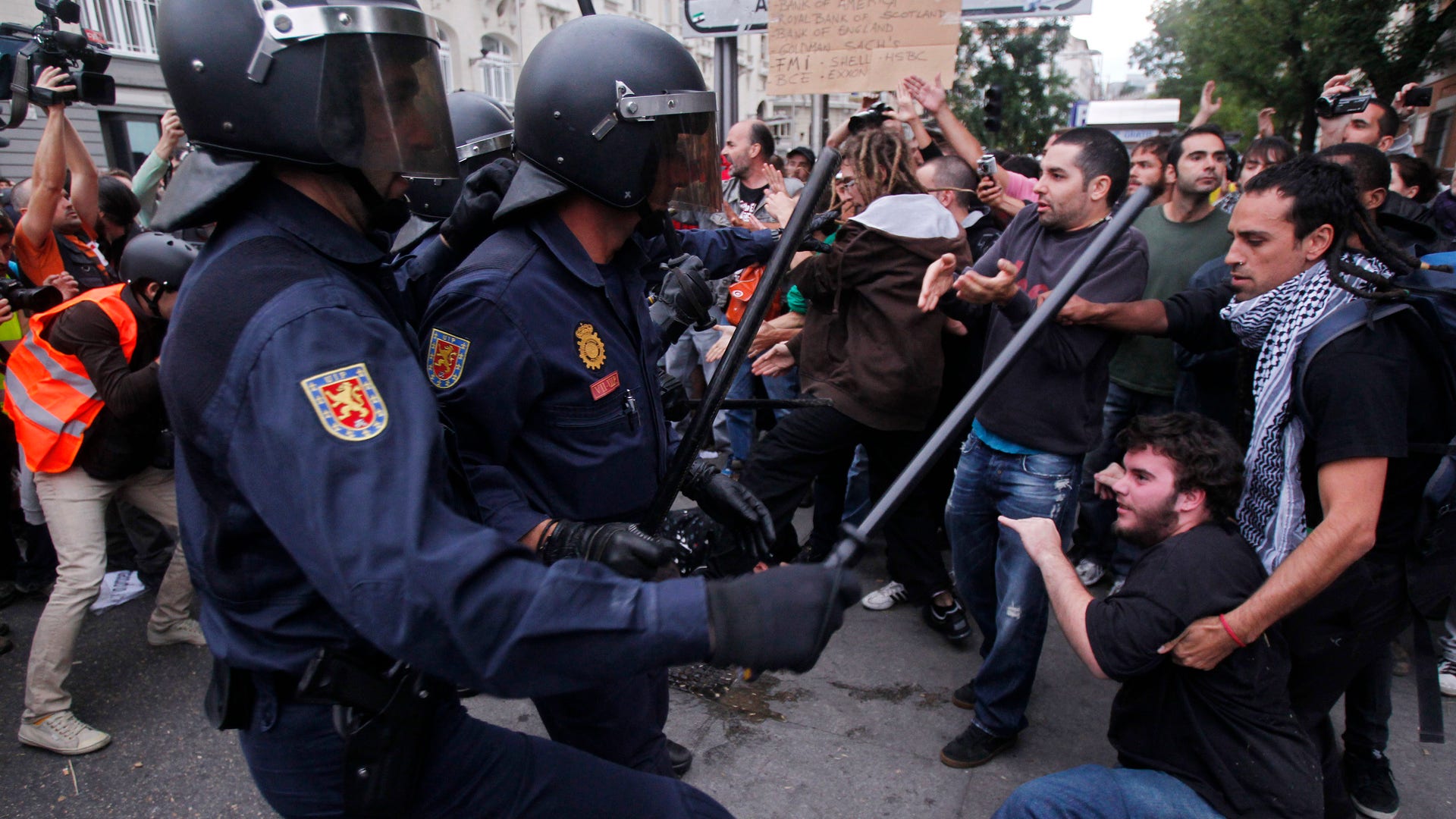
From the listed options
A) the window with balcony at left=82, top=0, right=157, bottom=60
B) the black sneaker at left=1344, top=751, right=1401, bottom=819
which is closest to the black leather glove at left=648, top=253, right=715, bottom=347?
the black sneaker at left=1344, top=751, right=1401, bottom=819

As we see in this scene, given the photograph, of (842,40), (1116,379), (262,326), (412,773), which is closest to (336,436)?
(262,326)

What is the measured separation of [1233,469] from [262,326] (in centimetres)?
216

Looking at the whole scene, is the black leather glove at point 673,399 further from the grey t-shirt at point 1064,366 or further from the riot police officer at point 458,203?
the grey t-shirt at point 1064,366

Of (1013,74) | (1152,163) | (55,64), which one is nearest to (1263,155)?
(1152,163)

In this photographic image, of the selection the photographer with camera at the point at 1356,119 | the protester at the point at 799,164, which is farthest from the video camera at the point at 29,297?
the photographer with camera at the point at 1356,119

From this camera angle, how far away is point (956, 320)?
341 cm

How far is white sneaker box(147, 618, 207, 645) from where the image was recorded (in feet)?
12.0

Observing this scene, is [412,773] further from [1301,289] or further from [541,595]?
[1301,289]

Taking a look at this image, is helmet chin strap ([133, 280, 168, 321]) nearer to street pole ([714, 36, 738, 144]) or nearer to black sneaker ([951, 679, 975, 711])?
street pole ([714, 36, 738, 144])

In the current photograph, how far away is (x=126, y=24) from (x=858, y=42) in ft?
53.4

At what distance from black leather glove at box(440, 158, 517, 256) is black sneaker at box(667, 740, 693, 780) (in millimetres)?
1767

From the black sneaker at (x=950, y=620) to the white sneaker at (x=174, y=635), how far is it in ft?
10.4

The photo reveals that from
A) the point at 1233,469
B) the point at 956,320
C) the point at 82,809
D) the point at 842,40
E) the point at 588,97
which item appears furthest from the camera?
the point at 842,40

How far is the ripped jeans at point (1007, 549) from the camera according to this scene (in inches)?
108
